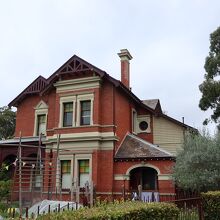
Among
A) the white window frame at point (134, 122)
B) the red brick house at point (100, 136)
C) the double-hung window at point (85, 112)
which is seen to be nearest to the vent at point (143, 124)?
the white window frame at point (134, 122)

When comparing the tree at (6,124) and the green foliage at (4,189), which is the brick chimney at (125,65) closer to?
the green foliage at (4,189)

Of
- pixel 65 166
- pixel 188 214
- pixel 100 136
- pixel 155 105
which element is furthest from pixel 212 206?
pixel 155 105

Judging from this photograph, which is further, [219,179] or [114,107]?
[114,107]

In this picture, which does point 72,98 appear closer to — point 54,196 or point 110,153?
point 110,153

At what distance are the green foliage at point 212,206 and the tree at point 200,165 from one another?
447 centimetres

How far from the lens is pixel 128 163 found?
72.6ft

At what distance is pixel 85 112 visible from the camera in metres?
23.8

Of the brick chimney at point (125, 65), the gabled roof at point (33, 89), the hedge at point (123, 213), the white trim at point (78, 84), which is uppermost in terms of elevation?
the brick chimney at point (125, 65)

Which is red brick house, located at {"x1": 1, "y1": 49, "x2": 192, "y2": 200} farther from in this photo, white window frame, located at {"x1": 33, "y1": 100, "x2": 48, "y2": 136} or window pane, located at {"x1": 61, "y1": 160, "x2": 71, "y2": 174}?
white window frame, located at {"x1": 33, "y1": 100, "x2": 48, "y2": 136}

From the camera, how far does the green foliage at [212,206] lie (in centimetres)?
1238

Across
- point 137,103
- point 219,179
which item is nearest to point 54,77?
point 137,103

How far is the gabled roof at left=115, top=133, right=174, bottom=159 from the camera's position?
21438 mm

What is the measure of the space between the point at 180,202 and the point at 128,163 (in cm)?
1038

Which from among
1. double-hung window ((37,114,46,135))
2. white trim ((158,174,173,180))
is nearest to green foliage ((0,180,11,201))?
double-hung window ((37,114,46,135))
